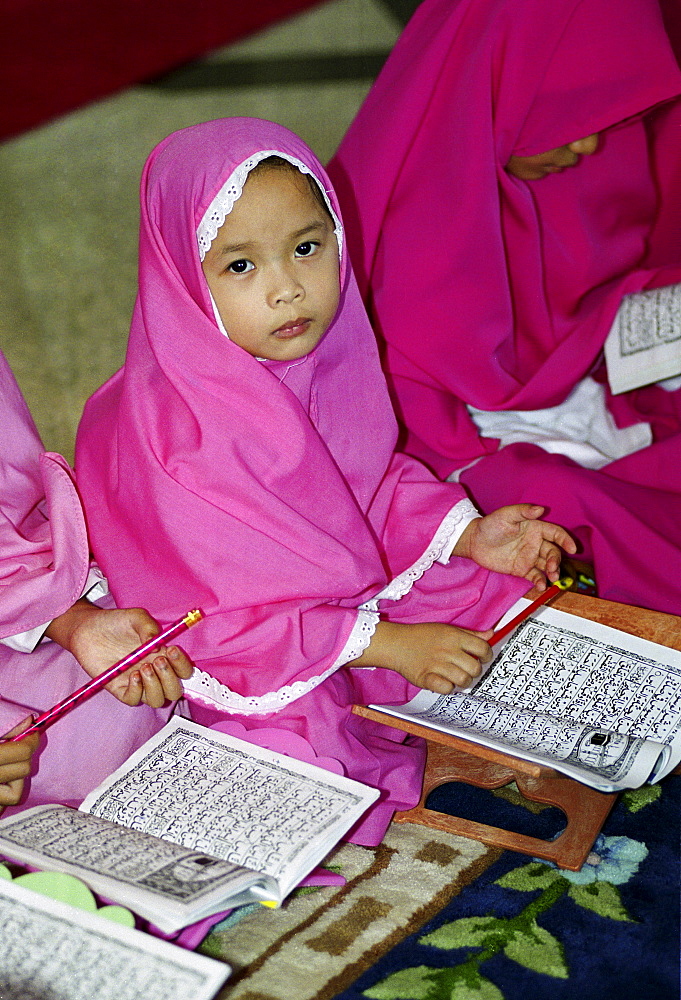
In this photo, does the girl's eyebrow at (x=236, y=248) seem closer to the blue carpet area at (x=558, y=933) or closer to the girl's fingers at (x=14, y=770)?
the girl's fingers at (x=14, y=770)

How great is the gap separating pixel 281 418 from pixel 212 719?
0.38 metres

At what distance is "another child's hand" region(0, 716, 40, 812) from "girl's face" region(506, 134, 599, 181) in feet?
3.68

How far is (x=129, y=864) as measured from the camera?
108 cm

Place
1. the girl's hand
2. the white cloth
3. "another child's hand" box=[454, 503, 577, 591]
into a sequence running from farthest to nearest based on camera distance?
1. the white cloth
2. "another child's hand" box=[454, 503, 577, 591]
3. the girl's hand

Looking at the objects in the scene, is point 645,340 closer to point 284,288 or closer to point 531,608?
point 531,608

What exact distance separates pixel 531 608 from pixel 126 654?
0.49 meters

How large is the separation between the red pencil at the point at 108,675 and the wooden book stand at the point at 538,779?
0.73ft

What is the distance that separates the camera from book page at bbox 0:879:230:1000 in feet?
3.17

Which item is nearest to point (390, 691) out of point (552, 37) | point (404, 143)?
point (404, 143)

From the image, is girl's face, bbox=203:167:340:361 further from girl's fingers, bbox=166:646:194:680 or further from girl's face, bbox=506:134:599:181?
girl's face, bbox=506:134:599:181

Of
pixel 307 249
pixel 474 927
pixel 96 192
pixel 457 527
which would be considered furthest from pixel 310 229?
pixel 96 192

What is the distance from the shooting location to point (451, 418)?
1.79 m

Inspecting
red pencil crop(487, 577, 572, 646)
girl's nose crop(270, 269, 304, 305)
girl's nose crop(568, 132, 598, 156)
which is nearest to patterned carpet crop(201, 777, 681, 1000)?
red pencil crop(487, 577, 572, 646)

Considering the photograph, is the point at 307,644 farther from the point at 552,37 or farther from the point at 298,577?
the point at 552,37
